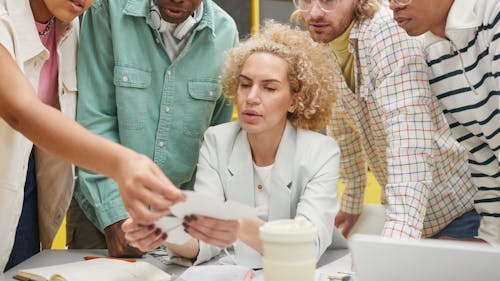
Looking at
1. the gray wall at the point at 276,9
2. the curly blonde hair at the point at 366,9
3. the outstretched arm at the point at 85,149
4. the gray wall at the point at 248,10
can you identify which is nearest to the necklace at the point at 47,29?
the outstretched arm at the point at 85,149

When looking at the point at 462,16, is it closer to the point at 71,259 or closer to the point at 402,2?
the point at 402,2

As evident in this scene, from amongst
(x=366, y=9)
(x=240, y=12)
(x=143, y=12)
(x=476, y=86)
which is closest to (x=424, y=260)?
(x=476, y=86)

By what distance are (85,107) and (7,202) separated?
0.42m

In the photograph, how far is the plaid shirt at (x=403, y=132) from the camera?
149cm

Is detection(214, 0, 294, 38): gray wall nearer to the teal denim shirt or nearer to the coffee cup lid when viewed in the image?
the teal denim shirt

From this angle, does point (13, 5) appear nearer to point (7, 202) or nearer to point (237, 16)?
point (7, 202)

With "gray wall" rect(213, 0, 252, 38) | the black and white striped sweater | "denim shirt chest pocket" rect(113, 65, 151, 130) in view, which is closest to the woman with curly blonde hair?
"denim shirt chest pocket" rect(113, 65, 151, 130)

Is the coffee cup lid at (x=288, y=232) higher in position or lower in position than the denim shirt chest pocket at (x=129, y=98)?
lower

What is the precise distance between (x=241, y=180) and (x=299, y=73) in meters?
0.44

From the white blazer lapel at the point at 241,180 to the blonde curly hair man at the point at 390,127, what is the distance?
1.33 feet

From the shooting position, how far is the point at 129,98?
1.82 metres

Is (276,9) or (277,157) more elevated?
(276,9)

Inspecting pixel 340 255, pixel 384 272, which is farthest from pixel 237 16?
pixel 384 272

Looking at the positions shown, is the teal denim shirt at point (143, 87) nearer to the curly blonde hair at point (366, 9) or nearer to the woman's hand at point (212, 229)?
the curly blonde hair at point (366, 9)
